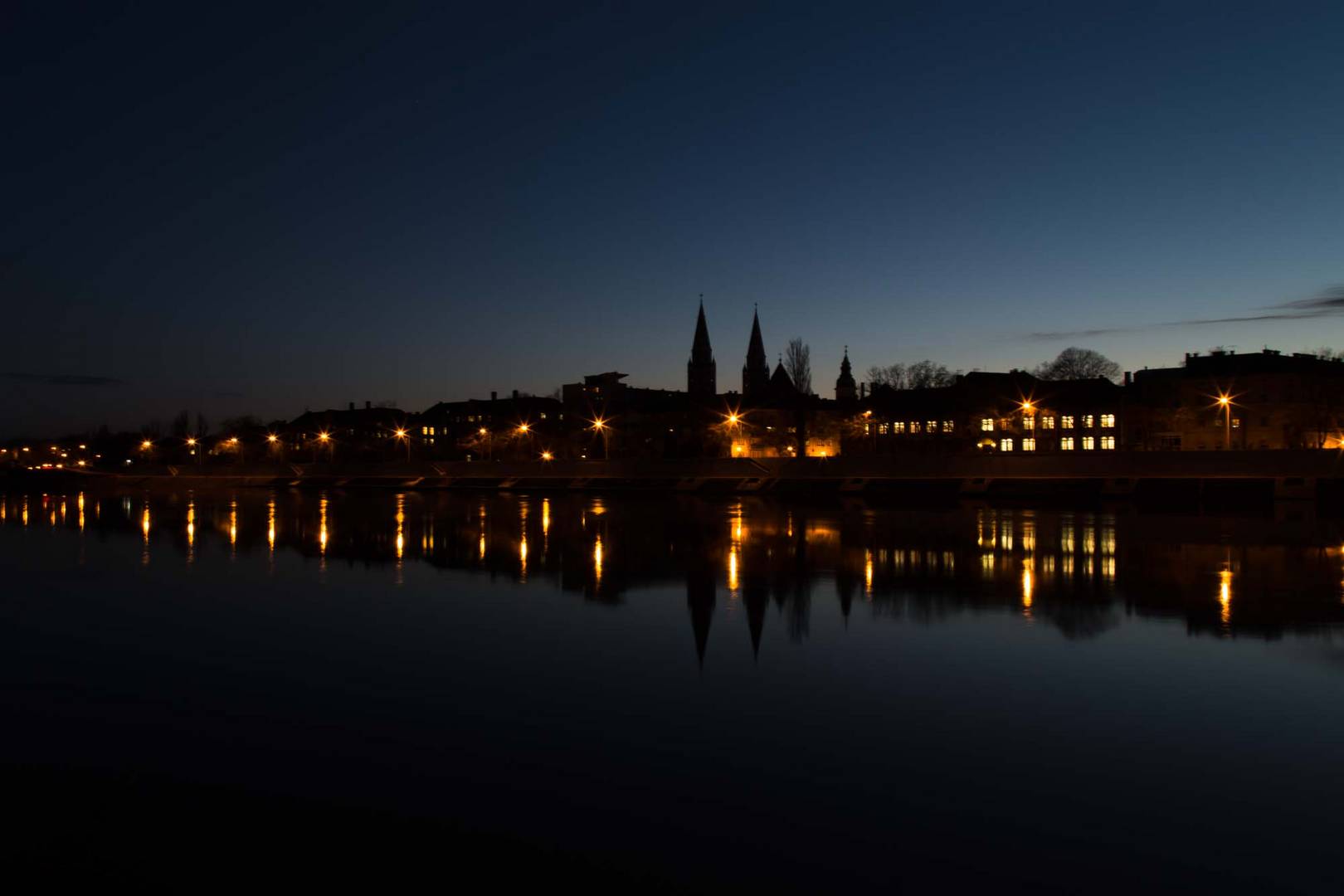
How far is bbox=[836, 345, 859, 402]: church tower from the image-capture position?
468 ft

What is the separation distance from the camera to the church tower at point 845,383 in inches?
5615

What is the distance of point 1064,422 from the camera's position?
101 meters

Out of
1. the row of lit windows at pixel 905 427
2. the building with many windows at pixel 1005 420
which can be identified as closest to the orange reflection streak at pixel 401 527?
the building with many windows at pixel 1005 420

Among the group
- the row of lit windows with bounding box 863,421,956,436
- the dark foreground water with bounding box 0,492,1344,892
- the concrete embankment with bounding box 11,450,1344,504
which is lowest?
the dark foreground water with bounding box 0,492,1344,892

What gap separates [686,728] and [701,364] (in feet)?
560

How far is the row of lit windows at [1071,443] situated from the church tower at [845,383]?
1544 inches

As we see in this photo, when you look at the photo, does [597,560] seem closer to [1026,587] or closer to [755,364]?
[1026,587]

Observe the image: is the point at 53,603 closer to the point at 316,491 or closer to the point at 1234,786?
the point at 1234,786

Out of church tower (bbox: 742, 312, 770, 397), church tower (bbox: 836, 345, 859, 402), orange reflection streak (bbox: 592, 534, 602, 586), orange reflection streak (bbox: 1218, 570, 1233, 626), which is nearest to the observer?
orange reflection streak (bbox: 1218, 570, 1233, 626)

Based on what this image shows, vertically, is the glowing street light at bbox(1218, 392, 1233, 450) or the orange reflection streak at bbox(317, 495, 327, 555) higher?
the glowing street light at bbox(1218, 392, 1233, 450)

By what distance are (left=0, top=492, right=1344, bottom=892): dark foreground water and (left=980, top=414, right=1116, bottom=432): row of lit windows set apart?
7471 centimetres

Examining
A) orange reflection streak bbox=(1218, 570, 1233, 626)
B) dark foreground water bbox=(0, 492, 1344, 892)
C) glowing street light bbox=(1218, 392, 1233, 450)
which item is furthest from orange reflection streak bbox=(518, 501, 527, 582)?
glowing street light bbox=(1218, 392, 1233, 450)

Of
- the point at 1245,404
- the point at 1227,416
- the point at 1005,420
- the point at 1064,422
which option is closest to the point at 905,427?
the point at 1064,422

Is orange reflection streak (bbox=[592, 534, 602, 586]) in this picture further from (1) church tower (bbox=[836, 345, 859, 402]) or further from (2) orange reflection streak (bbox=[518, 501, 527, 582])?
(1) church tower (bbox=[836, 345, 859, 402])
